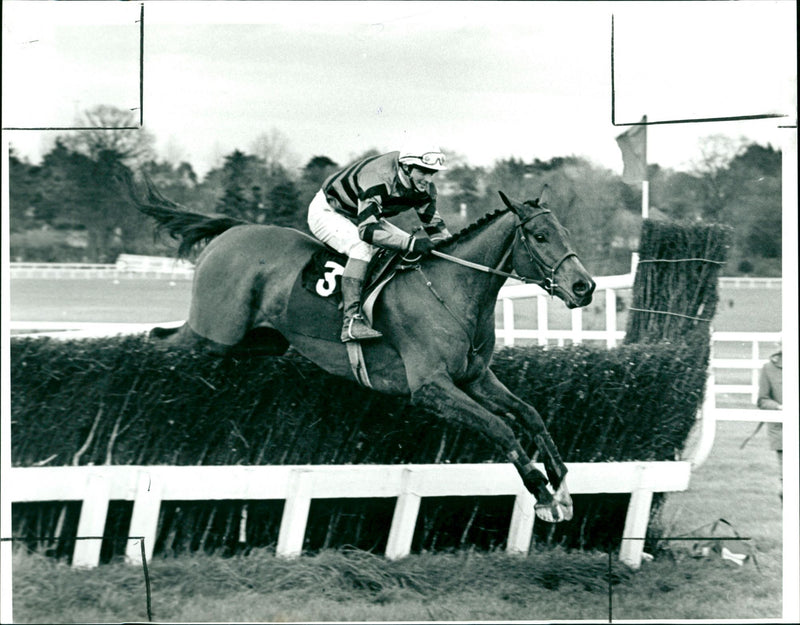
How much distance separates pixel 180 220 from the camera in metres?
5.14

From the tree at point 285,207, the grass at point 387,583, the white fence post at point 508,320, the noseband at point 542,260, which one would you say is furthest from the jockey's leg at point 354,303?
the white fence post at point 508,320

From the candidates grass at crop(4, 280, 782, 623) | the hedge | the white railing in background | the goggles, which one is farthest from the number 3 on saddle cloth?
grass at crop(4, 280, 782, 623)

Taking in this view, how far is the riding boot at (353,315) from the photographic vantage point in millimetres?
4797

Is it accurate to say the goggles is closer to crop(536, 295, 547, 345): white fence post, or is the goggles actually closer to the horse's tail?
the horse's tail

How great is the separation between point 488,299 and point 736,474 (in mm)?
1526

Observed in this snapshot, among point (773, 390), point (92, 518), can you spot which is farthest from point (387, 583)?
point (773, 390)

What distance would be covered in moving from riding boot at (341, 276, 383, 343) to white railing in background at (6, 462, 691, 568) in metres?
0.59

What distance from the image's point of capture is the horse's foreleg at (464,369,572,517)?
478cm

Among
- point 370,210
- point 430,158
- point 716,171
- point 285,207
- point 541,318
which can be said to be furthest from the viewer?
point 541,318

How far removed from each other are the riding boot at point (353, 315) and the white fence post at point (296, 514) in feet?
2.12

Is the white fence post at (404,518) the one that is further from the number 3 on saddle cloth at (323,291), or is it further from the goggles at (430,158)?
the goggles at (430,158)

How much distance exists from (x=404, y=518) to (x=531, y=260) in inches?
50.3

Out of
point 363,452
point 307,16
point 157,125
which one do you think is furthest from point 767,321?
point 157,125

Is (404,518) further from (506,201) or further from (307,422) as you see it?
(506,201)
